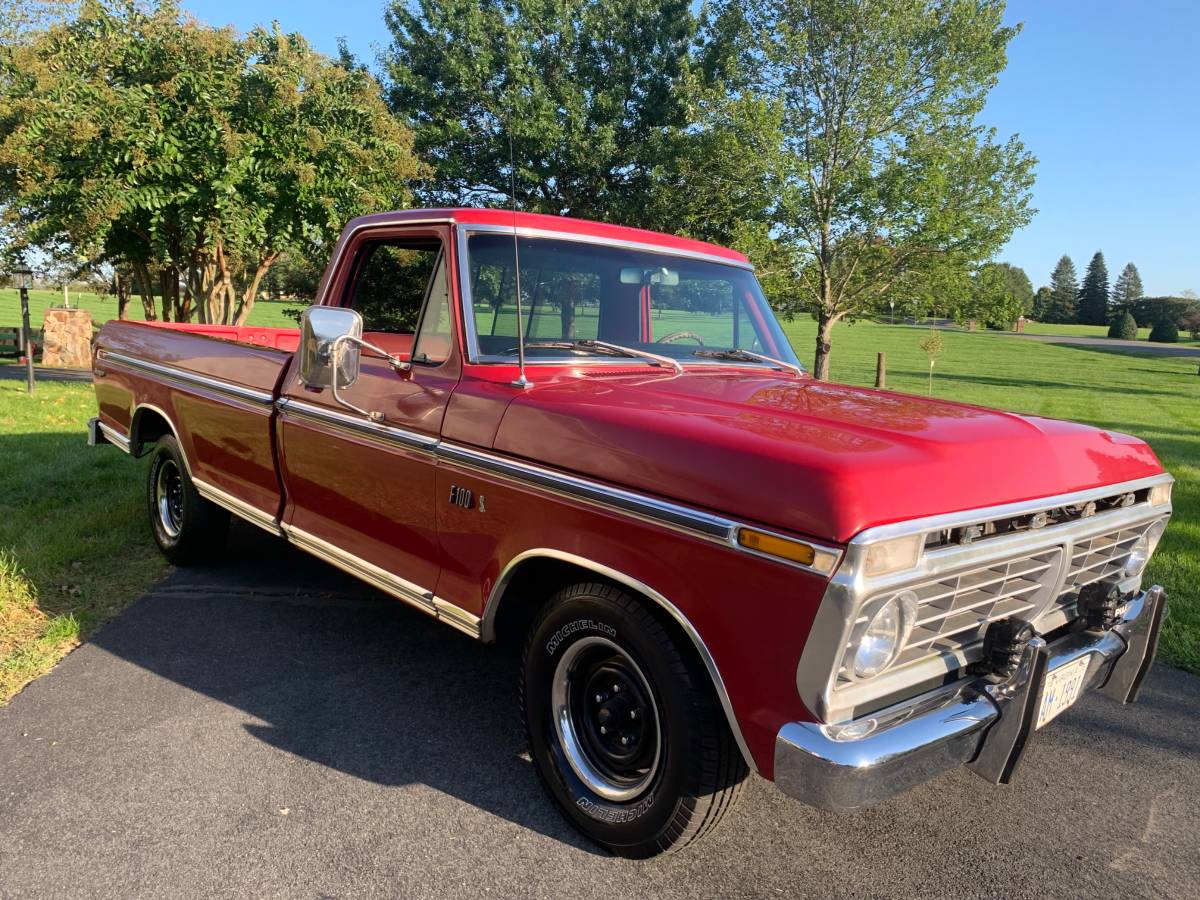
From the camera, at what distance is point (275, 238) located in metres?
12.1

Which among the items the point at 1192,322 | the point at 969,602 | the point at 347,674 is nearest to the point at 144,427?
the point at 347,674

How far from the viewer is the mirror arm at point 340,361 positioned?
9.59 feet

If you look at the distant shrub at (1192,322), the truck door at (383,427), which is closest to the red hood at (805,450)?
the truck door at (383,427)

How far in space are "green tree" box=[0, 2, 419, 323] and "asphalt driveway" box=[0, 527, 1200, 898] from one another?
891 centimetres

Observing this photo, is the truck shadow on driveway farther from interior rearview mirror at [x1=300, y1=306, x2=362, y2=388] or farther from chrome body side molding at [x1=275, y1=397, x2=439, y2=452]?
interior rearview mirror at [x1=300, y1=306, x2=362, y2=388]

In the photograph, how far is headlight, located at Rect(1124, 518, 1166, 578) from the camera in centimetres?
296

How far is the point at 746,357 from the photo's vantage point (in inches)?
144

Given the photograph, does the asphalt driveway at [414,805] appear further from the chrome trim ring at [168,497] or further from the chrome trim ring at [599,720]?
the chrome trim ring at [168,497]

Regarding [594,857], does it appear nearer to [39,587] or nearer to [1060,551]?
[1060,551]

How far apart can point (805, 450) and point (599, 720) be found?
3.80 ft

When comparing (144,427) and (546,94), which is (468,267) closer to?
(144,427)

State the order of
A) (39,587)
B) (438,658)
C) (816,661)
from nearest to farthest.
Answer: (816,661) < (438,658) < (39,587)

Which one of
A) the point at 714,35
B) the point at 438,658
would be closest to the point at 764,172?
the point at 714,35

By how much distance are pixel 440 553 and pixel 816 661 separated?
62.1 inches
